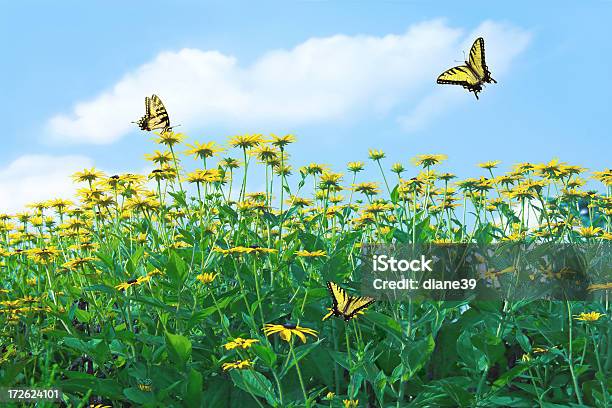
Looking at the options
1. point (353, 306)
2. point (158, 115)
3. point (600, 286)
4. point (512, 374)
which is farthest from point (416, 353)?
point (158, 115)

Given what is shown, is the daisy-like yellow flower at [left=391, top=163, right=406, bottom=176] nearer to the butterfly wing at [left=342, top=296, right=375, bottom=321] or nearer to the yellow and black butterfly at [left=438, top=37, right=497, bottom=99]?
the yellow and black butterfly at [left=438, top=37, right=497, bottom=99]

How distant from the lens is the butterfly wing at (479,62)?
18.5ft

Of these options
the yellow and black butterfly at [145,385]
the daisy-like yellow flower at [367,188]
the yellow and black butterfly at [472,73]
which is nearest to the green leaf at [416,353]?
the yellow and black butterfly at [145,385]

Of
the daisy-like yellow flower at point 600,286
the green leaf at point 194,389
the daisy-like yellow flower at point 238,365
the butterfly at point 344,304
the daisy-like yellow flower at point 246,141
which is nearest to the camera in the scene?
the daisy-like yellow flower at point 238,365

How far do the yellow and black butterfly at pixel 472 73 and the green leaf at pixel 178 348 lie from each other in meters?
3.14

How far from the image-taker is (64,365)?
17.6 feet

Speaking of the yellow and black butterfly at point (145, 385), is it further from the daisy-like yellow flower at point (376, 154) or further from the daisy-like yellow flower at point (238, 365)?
the daisy-like yellow flower at point (376, 154)

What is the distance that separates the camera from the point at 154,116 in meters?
6.11

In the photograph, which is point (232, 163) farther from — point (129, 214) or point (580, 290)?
point (580, 290)

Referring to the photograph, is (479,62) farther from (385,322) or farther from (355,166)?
(385,322)

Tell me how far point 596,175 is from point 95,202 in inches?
147

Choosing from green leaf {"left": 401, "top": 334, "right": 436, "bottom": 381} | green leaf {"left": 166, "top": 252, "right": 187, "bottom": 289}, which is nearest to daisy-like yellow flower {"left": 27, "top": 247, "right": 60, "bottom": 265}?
green leaf {"left": 166, "top": 252, "right": 187, "bottom": 289}

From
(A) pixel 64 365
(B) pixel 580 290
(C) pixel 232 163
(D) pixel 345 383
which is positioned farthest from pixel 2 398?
(B) pixel 580 290

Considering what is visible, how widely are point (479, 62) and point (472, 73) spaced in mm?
136
